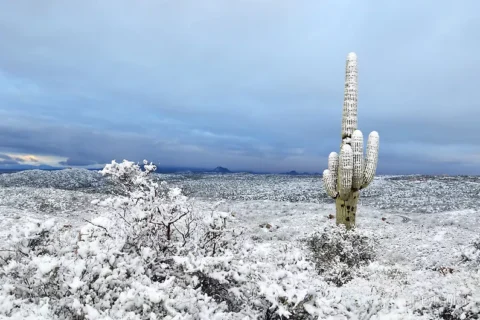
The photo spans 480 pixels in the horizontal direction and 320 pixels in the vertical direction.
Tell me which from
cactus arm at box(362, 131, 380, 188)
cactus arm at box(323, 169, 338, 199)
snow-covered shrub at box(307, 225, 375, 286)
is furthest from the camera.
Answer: cactus arm at box(323, 169, 338, 199)

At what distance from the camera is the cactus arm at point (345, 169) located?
13.5 meters

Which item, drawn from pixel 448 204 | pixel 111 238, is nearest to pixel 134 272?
pixel 111 238

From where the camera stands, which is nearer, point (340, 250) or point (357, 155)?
point (340, 250)

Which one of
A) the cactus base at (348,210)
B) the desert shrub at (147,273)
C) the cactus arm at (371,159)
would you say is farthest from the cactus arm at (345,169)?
the desert shrub at (147,273)

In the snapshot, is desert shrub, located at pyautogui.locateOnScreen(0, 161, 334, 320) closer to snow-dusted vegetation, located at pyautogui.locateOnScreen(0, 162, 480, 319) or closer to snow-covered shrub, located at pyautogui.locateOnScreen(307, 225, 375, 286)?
snow-dusted vegetation, located at pyautogui.locateOnScreen(0, 162, 480, 319)

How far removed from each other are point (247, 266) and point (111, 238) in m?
2.01

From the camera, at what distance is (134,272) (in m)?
4.64

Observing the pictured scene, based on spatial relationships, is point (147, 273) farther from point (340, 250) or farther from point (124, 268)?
point (340, 250)

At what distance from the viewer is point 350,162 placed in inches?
532

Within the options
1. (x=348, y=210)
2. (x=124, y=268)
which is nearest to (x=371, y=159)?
(x=348, y=210)

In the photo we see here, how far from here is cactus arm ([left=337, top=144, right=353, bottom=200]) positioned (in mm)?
13469

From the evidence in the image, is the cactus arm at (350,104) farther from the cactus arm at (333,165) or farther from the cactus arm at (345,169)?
the cactus arm at (333,165)

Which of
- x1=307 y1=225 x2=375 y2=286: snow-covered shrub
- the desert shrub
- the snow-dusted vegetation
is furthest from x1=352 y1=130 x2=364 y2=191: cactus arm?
the desert shrub

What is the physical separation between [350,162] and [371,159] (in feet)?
2.95
